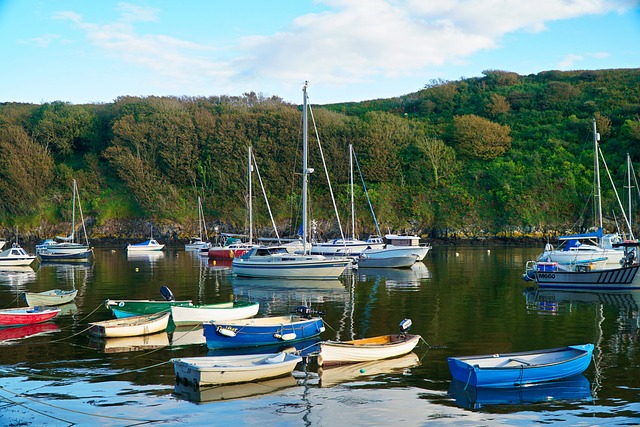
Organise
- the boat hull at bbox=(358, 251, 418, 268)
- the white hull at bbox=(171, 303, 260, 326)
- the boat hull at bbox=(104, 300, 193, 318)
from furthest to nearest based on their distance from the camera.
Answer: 1. the boat hull at bbox=(358, 251, 418, 268)
2. the boat hull at bbox=(104, 300, 193, 318)
3. the white hull at bbox=(171, 303, 260, 326)

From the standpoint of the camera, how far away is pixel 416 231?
77500mm

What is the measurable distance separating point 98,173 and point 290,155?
2790 cm

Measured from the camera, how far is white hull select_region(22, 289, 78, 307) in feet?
89.7

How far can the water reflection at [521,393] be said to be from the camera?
48.5ft

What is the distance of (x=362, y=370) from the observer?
17250 millimetres

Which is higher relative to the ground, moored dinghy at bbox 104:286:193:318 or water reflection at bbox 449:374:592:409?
moored dinghy at bbox 104:286:193:318

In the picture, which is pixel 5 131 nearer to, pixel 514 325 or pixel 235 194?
pixel 235 194

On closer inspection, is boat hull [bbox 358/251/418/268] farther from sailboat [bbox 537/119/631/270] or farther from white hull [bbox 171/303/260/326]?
white hull [bbox 171/303/260/326]

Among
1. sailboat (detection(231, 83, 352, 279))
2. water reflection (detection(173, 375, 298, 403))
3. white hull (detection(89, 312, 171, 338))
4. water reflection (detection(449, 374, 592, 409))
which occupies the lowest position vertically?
water reflection (detection(449, 374, 592, 409))

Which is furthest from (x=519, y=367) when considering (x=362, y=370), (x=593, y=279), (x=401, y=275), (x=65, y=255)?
(x=65, y=255)

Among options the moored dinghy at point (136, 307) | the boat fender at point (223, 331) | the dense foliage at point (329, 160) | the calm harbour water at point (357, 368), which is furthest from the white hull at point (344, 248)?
the boat fender at point (223, 331)

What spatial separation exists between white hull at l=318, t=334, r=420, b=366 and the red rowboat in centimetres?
1242

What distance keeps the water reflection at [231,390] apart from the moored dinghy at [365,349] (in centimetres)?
136

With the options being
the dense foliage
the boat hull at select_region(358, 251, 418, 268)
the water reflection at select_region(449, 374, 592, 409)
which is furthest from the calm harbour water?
the dense foliage
